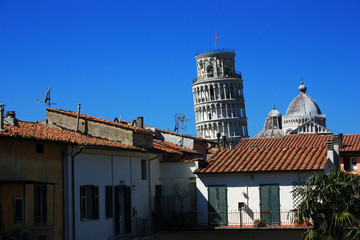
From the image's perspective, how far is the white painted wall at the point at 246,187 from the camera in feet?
117

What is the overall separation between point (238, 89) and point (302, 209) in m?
150

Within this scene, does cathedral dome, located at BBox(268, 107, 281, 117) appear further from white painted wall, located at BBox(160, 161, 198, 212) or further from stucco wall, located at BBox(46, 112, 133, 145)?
stucco wall, located at BBox(46, 112, 133, 145)

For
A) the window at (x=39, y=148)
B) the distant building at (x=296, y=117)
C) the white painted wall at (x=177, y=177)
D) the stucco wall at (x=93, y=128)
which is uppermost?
the distant building at (x=296, y=117)

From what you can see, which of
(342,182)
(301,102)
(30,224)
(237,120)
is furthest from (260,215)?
(301,102)

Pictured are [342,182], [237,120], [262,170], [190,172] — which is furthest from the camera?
[237,120]

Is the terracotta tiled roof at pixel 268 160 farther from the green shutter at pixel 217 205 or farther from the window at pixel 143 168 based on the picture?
the window at pixel 143 168

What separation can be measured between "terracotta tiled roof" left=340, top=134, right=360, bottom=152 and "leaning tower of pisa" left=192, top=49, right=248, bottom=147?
10098cm

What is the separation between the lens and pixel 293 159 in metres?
37.0

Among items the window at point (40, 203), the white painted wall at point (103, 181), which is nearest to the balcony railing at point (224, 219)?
the white painted wall at point (103, 181)

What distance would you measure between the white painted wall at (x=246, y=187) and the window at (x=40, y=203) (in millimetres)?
11793

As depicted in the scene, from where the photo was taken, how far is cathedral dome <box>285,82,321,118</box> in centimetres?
18262

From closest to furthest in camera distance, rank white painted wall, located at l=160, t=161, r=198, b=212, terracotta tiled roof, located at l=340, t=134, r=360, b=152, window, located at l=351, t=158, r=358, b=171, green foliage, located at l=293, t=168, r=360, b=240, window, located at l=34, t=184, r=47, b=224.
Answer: window, located at l=34, t=184, r=47, b=224 < green foliage, located at l=293, t=168, r=360, b=240 < white painted wall, located at l=160, t=161, r=198, b=212 < terracotta tiled roof, located at l=340, t=134, r=360, b=152 < window, located at l=351, t=158, r=358, b=171

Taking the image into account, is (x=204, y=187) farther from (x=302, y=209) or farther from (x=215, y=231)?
(x=302, y=209)

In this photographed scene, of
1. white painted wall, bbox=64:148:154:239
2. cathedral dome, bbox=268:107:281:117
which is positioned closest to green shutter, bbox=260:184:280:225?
white painted wall, bbox=64:148:154:239
